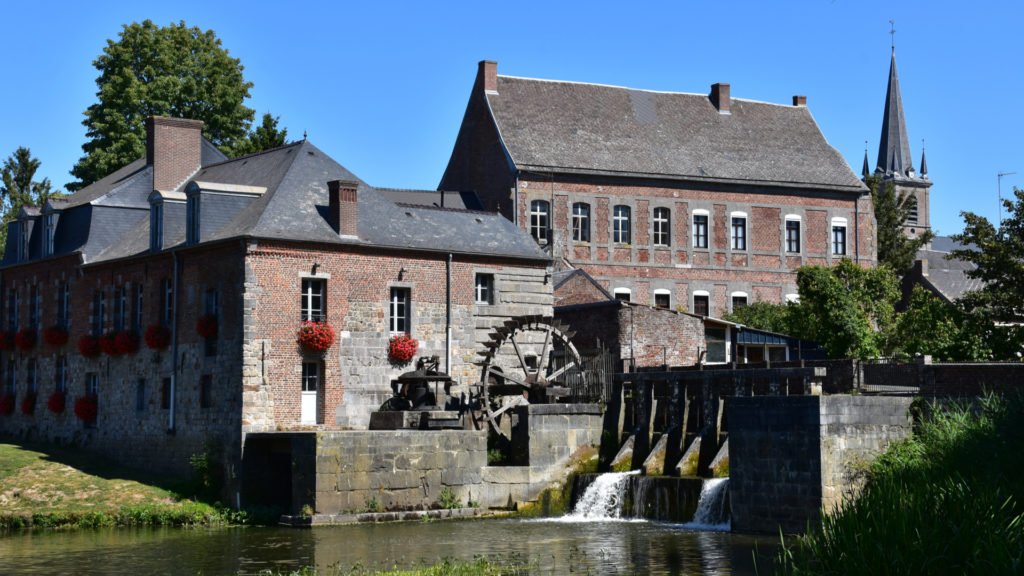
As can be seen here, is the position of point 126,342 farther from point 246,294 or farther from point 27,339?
point 27,339

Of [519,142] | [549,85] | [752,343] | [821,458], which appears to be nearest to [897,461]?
[821,458]

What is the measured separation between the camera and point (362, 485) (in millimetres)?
27125

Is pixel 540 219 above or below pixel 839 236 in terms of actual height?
above

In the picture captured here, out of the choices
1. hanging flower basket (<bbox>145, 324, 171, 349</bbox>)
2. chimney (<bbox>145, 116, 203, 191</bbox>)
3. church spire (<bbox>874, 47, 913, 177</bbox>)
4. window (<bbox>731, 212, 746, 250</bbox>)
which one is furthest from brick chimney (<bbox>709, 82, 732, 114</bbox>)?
church spire (<bbox>874, 47, 913, 177</bbox>)

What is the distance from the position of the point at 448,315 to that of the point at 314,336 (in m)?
3.65

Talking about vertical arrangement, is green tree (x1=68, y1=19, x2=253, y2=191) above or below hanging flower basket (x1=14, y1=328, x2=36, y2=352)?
above

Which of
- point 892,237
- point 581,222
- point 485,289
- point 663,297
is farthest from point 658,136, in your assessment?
point 485,289

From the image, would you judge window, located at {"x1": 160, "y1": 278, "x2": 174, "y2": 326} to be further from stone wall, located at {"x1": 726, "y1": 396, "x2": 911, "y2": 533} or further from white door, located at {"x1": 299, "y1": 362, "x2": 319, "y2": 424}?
stone wall, located at {"x1": 726, "y1": 396, "x2": 911, "y2": 533}

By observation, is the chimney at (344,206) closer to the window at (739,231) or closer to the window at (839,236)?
the window at (739,231)

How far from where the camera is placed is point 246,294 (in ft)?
97.8

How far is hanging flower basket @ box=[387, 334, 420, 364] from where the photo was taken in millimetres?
31484

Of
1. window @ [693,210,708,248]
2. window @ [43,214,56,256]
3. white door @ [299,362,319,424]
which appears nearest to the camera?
white door @ [299,362,319,424]

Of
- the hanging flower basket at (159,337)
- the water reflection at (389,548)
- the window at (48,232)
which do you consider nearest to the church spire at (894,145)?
the window at (48,232)

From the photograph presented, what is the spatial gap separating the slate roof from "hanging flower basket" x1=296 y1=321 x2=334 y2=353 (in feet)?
51.1
